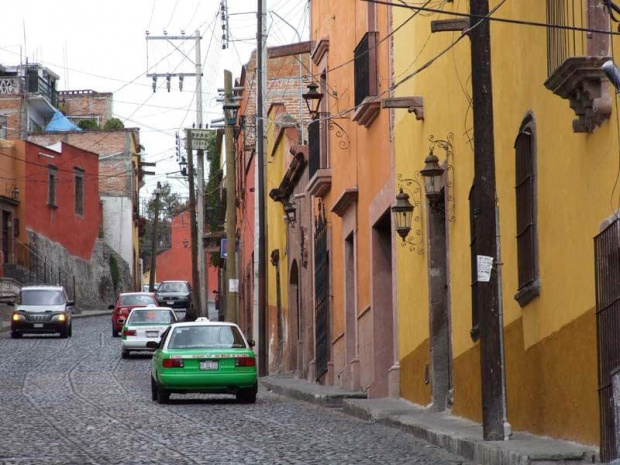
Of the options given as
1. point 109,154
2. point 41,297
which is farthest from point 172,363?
point 109,154

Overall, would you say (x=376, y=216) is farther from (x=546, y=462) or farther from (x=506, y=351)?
(x=546, y=462)

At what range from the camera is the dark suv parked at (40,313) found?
44.9 meters

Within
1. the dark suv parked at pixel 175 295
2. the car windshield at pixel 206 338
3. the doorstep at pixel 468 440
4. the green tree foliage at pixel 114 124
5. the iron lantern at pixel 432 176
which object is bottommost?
the doorstep at pixel 468 440

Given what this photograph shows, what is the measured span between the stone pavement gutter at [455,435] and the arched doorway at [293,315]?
30.1 ft

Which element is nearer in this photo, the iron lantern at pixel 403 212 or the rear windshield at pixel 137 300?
the iron lantern at pixel 403 212

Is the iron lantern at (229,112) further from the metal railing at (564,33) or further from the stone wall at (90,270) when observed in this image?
the stone wall at (90,270)

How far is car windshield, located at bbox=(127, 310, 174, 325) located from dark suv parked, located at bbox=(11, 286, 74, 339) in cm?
717

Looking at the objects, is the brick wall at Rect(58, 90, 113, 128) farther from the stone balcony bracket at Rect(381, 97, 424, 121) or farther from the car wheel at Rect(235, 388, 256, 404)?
the stone balcony bracket at Rect(381, 97, 424, 121)

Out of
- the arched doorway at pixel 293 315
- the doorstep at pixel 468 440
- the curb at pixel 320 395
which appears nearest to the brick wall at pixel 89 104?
the arched doorway at pixel 293 315

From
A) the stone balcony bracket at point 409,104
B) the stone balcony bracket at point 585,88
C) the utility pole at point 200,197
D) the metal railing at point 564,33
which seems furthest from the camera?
the utility pole at point 200,197

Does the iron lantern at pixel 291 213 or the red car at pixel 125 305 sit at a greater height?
the iron lantern at pixel 291 213

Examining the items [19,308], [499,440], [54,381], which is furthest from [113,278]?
[499,440]

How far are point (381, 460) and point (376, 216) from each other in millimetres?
9850

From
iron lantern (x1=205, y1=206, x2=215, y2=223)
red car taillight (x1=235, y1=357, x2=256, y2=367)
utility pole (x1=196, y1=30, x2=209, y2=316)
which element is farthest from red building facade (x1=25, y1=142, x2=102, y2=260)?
red car taillight (x1=235, y1=357, x2=256, y2=367)
